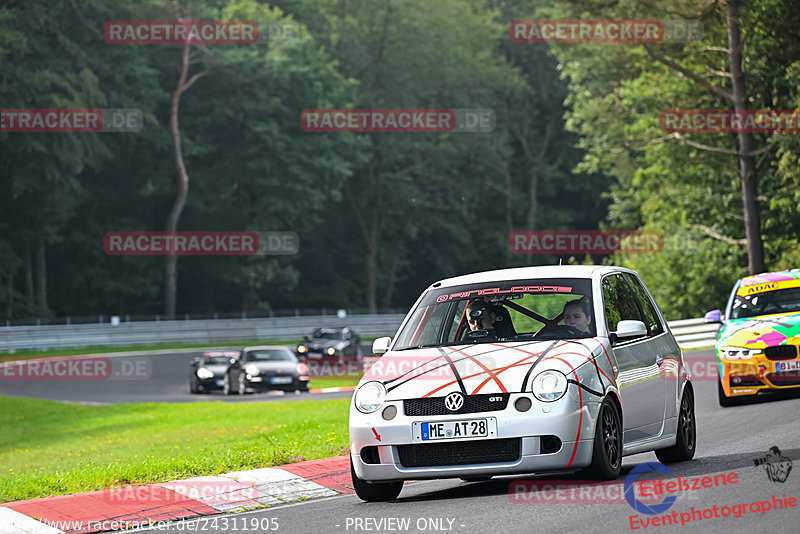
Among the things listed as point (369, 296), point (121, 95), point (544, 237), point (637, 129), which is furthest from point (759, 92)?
point (544, 237)

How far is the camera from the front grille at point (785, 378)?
15.8m

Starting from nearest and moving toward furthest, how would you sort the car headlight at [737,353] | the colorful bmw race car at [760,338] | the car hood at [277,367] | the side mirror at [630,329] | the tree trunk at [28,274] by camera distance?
the side mirror at [630,329] → the colorful bmw race car at [760,338] → the car headlight at [737,353] → the car hood at [277,367] → the tree trunk at [28,274]

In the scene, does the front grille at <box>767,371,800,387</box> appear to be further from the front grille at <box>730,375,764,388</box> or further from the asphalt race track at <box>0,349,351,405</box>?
the asphalt race track at <box>0,349,351,405</box>

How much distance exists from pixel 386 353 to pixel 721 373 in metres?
7.76

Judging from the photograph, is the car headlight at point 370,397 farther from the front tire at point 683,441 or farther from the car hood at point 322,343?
the car hood at point 322,343

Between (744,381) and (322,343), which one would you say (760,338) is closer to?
(744,381)

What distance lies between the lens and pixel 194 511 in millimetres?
9461

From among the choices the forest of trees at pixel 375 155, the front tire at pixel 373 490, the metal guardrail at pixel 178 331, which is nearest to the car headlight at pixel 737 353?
the front tire at pixel 373 490

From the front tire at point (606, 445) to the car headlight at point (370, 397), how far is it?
159 centimetres

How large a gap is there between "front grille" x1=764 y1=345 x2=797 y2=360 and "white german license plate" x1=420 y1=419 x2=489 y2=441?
817cm

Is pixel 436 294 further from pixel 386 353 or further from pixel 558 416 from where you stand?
pixel 558 416

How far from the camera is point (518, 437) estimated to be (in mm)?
8781

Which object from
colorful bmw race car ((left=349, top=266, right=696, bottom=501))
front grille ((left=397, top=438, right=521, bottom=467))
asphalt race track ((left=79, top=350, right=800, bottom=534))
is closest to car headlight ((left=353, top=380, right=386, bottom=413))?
colorful bmw race car ((left=349, top=266, right=696, bottom=501))

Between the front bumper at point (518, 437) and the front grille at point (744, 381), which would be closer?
the front bumper at point (518, 437)
